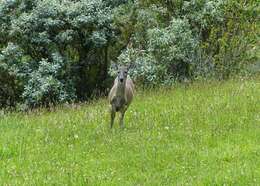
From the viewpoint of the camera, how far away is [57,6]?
18.5 m

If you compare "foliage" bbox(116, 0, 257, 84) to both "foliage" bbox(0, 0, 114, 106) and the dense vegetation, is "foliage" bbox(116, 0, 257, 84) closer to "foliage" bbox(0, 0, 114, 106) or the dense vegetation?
the dense vegetation

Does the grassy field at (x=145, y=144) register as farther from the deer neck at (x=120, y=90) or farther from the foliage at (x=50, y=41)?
the foliage at (x=50, y=41)

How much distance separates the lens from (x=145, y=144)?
39.2 ft

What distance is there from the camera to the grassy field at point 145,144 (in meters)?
10.2

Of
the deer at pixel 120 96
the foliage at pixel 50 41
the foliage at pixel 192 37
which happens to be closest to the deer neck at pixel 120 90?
the deer at pixel 120 96

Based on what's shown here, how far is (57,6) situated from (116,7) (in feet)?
6.83

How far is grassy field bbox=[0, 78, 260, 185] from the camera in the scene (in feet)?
33.5

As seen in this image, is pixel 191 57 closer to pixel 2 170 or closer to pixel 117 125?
pixel 117 125

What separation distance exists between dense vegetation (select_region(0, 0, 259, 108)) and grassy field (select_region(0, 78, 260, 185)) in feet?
8.32

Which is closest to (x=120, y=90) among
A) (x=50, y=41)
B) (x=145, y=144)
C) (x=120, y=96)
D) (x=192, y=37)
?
(x=120, y=96)

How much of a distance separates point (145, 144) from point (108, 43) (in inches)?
326

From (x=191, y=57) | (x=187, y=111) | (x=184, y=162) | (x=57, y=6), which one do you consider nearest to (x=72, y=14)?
(x=57, y=6)

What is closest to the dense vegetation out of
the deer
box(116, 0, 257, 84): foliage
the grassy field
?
box(116, 0, 257, 84): foliage

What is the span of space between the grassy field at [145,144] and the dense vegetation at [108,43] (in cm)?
254
